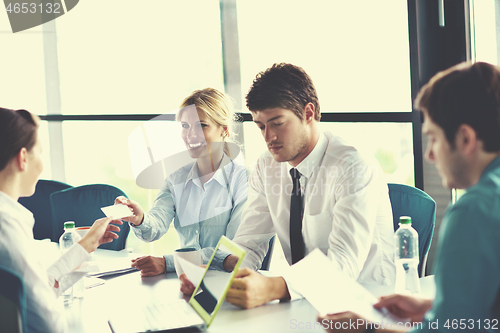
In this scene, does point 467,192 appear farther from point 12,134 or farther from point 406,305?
point 12,134

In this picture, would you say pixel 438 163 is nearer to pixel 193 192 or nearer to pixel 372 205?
pixel 372 205

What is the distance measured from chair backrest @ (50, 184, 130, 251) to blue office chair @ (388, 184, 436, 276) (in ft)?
5.09

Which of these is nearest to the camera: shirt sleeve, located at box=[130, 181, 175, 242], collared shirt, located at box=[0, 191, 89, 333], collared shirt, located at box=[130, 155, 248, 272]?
collared shirt, located at box=[0, 191, 89, 333]

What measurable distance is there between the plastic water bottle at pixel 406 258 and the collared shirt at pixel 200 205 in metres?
0.85

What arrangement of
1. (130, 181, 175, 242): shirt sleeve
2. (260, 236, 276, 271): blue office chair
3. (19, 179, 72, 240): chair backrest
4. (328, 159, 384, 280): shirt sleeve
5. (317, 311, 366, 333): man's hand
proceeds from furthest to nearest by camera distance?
(19, 179, 72, 240): chair backrest
(130, 181, 175, 242): shirt sleeve
(260, 236, 276, 271): blue office chair
(328, 159, 384, 280): shirt sleeve
(317, 311, 366, 333): man's hand

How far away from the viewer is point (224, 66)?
3.29 metres

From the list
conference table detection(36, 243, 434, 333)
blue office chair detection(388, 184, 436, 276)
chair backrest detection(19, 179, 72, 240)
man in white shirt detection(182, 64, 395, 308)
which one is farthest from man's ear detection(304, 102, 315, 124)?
chair backrest detection(19, 179, 72, 240)

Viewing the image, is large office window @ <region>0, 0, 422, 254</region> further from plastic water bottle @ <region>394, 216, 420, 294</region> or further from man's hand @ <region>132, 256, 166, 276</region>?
man's hand @ <region>132, 256, 166, 276</region>

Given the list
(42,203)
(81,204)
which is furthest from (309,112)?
(42,203)

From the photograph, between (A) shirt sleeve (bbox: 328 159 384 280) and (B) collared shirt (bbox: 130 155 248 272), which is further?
(B) collared shirt (bbox: 130 155 248 272)

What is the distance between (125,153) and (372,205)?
10.1ft

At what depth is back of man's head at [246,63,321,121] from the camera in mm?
1809

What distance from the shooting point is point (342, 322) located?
3.49ft

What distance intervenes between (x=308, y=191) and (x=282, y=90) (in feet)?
1.40
